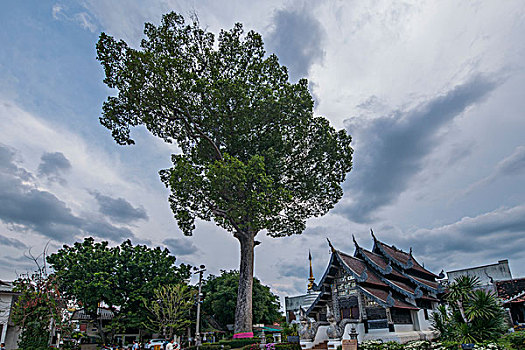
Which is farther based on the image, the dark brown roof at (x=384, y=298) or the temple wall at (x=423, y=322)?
the temple wall at (x=423, y=322)

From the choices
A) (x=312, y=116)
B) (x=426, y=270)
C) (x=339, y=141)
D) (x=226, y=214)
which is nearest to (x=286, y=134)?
(x=312, y=116)

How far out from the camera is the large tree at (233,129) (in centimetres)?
2000

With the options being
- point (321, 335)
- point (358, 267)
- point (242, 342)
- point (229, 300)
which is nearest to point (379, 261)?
point (358, 267)

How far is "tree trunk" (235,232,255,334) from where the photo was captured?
2062 centimetres

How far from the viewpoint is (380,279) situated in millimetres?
19688

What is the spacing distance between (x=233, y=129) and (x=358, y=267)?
12236mm

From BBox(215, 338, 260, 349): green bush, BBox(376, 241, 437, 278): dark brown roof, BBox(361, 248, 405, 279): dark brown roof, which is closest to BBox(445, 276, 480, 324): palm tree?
BBox(361, 248, 405, 279): dark brown roof

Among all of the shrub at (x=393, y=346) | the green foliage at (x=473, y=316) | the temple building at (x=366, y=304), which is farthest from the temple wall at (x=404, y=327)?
the green foliage at (x=473, y=316)

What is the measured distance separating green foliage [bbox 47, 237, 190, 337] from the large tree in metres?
9.49

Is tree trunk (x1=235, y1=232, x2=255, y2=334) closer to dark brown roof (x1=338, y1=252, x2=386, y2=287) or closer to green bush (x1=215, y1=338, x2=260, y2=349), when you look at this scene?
green bush (x1=215, y1=338, x2=260, y2=349)

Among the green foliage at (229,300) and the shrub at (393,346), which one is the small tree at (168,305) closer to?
the green foliage at (229,300)

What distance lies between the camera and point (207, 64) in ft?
74.2

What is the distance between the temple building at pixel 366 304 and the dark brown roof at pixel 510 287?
10.1 metres

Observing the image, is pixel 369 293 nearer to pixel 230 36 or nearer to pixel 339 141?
pixel 339 141
